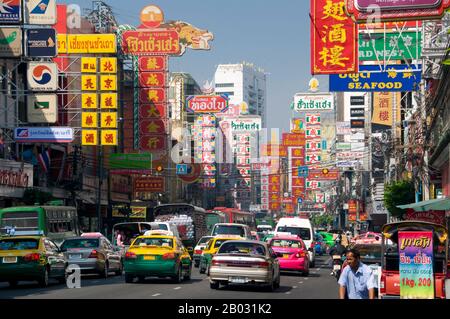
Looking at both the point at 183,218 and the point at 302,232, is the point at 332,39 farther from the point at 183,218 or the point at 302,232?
the point at 183,218

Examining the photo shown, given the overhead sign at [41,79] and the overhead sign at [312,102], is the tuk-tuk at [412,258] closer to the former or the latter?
Result: the overhead sign at [41,79]

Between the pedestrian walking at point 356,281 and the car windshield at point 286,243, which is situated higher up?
the pedestrian walking at point 356,281

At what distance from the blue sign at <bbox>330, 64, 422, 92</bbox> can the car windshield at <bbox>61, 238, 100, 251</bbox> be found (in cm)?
1144

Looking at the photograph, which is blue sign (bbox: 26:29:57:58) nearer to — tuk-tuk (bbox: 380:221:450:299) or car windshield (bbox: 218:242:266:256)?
car windshield (bbox: 218:242:266:256)

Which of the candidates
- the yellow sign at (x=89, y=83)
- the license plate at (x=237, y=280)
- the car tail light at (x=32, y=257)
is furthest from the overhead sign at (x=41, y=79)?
the license plate at (x=237, y=280)

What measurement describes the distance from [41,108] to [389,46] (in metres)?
23.9

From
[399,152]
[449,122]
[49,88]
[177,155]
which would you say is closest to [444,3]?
[449,122]

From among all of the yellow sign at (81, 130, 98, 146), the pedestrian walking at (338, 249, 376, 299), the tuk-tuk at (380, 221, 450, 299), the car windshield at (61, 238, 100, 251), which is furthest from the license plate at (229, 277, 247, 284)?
the yellow sign at (81, 130, 98, 146)

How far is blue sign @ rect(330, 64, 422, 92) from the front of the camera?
37.5 meters

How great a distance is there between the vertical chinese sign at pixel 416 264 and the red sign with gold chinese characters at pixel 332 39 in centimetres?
1629

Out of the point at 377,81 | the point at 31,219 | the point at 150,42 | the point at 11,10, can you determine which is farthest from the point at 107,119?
the point at 377,81

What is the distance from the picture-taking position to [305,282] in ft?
107

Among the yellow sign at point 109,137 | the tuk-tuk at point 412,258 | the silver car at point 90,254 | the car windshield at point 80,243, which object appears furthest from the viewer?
the yellow sign at point 109,137

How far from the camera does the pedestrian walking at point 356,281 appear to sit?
13.9 meters
